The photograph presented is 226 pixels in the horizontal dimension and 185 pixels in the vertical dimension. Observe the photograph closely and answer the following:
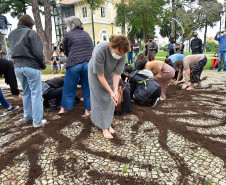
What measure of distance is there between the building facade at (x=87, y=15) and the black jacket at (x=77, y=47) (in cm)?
2543

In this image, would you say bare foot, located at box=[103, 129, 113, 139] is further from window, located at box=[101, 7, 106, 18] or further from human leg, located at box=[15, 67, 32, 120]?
window, located at box=[101, 7, 106, 18]

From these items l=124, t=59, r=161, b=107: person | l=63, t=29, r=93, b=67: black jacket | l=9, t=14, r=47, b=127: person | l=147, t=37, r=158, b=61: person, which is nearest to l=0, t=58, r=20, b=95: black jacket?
l=9, t=14, r=47, b=127: person

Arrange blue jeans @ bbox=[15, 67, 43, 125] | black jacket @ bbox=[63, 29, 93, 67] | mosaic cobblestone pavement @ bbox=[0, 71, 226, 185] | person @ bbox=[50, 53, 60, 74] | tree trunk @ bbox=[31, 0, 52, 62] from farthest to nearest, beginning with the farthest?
tree trunk @ bbox=[31, 0, 52, 62] → person @ bbox=[50, 53, 60, 74] → black jacket @ bbox=[63, 29, 93, 67] → blue jeans @ bbox=[15, 67, 43, 125] → mosaic cobblestone pavement @ bbox=[0, 71, 226, 185]

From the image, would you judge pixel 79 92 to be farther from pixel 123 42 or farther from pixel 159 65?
pixel 123 42

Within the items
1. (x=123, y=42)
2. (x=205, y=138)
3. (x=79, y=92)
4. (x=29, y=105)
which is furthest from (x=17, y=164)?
(x=79, y=92)

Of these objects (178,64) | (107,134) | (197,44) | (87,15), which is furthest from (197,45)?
(87,15)

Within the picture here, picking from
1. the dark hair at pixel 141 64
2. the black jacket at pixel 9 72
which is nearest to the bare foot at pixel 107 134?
the dark hair at pixel 141 64

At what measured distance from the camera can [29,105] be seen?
126 inches

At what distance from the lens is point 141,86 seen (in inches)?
155

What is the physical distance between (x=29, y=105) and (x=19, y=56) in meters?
0.93

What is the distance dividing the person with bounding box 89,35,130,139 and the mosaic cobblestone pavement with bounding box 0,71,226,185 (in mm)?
393

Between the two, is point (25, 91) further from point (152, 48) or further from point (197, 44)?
point (197, 44)

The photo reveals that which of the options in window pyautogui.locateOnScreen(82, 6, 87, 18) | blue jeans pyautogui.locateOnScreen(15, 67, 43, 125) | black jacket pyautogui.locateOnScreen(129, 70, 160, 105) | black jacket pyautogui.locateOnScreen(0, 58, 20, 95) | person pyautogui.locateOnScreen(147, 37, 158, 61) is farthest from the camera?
window pyautogui.locateOnScreen(82, 6, 87, 18)

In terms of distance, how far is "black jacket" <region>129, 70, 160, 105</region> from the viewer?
3814 millimetres
